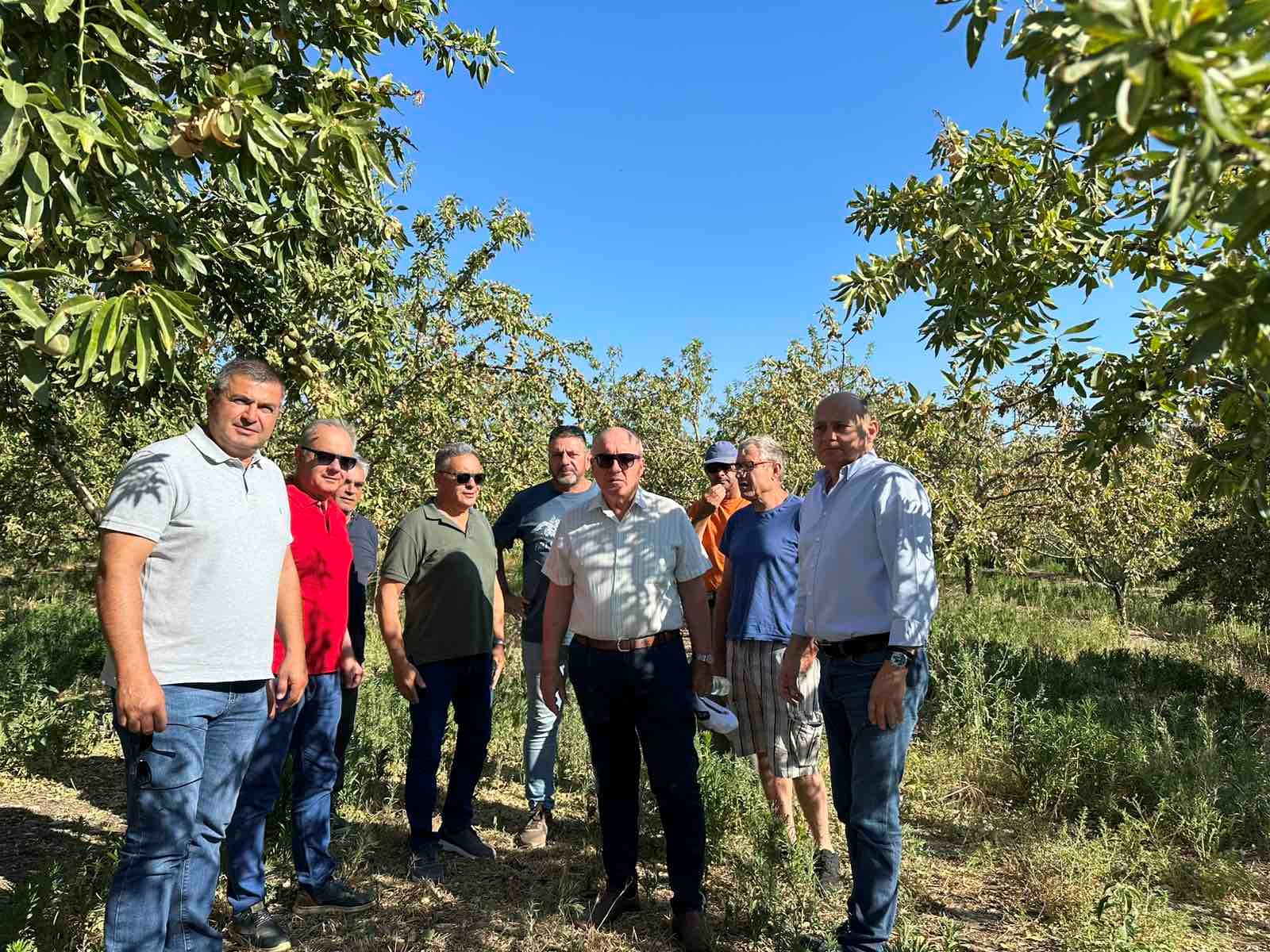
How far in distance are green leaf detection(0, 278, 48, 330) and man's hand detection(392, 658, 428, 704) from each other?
2519 millimetres

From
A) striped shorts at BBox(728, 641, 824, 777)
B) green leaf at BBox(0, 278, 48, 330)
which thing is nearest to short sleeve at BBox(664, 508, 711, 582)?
striped shorts at BBox(728, 641, 824, 777)

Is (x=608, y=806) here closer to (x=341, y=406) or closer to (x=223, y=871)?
(x=223, y=871)

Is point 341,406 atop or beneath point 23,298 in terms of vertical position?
atop

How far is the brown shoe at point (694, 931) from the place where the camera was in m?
3.21

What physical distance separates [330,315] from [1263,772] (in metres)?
6.83

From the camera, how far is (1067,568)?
22.0 meters

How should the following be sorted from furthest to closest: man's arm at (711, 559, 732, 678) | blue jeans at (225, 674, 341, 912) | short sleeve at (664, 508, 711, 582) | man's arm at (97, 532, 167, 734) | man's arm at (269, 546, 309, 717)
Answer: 1. man's arm at (711, 559, 732, 678)
2. short sleeve at (664, 508, 711, 582)
3. blue jeans at (225, 674, 341, 912)
4. man's arm at (269, 546, 309, 717)
5. man's arm at (97, 532, 167, 734)

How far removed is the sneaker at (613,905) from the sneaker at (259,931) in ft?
4.00

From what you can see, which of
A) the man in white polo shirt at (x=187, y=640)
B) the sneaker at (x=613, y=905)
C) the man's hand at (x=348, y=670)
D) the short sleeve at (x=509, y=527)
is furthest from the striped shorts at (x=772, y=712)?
the man in white polo shirt at (x=187, y=640)

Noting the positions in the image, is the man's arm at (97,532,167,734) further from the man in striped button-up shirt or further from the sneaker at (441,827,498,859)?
the sneaker at (441,827,498,859)

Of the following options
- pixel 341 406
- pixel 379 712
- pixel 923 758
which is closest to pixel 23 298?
pixel 341 406

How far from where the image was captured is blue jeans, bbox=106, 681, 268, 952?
2.48 metres

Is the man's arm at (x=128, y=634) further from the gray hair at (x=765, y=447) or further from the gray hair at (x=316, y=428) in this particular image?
the gray hair at (x=765, y=447)

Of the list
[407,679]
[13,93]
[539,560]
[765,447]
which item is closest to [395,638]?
[407,679]
